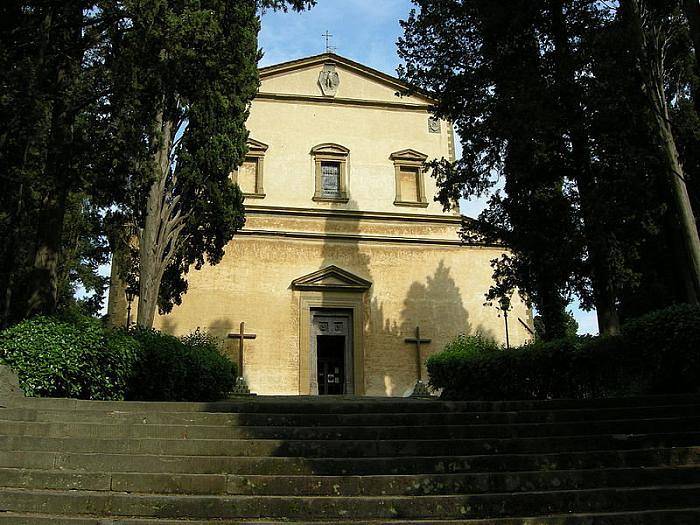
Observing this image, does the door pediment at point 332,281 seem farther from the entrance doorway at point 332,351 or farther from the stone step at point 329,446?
the stone step at point 329,446

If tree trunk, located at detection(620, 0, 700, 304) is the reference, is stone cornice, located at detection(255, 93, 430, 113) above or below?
above

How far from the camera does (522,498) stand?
16.4ft

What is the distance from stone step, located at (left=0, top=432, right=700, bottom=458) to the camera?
5.85 meters

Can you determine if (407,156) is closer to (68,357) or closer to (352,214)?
(352,214)

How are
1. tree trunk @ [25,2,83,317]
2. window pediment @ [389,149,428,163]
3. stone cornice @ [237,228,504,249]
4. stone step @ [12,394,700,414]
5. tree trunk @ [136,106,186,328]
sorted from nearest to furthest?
1. stone step @ [12,394,700,414]
2. tree trunk @ [25,2,83,317]
3. tree trunk @ [136,106,186,328]
4. stone cornice @ [237,228,504,249]
5. window pediment @ [389,149,428,163]

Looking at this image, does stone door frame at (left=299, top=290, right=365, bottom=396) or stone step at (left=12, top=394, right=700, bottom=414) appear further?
stone door frame at (left=299, top=290, right=365, bottom=396)

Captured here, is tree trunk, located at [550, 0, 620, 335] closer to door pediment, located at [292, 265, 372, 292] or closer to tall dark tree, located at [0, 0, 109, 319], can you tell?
tall dark tree, located at [0, 0, 109, 319]

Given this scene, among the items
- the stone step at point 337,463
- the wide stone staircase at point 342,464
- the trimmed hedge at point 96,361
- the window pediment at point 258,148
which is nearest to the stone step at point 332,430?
the wide stone staircase at point 342,464

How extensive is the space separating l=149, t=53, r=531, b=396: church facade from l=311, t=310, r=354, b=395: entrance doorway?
1.3 inches

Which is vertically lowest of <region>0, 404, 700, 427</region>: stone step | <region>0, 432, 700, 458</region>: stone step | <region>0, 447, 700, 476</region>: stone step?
<region>0, 447, 700, 476</region>: stone step

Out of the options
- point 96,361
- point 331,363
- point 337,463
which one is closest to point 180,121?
point 96,361

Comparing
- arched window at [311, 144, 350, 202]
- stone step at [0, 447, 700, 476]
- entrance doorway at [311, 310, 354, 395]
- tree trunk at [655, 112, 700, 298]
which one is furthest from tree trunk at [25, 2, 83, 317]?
arched window at [311, 144, 350, 202]

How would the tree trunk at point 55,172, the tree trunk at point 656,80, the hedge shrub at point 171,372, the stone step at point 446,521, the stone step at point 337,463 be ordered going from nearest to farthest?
the stone step at point 446,521 < the stone step at point 337,463 < the tree trunk at point 656,80 < the hedge shrub at point 171,372 < the tree trunk at point 55,172

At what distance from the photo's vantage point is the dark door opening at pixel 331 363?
18156 mm
